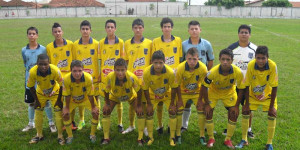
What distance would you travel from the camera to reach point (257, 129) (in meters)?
5.06

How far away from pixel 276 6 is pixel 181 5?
80.8 feet

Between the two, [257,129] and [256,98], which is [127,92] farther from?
[257,129]

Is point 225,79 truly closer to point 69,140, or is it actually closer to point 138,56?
point 138,56

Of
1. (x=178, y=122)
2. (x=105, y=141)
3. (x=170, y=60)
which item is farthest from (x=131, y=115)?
(x=170, y=60)

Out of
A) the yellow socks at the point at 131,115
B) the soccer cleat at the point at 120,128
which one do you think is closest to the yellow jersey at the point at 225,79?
the yellow socks at the point at 131,115

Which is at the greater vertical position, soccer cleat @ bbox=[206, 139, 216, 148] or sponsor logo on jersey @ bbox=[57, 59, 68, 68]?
sponsor logo on jersey @ bbox=[57, 59, 68, 68]

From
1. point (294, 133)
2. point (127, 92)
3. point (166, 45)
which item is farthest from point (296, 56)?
point (127, 92)

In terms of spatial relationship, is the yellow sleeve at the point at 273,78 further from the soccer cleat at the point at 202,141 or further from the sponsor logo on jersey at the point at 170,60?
the sponsor logo on jersey at the point at 170,60

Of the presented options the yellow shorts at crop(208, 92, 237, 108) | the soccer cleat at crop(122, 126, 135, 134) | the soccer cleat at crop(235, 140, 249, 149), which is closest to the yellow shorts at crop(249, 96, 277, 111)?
the yellow shorts at crop(208, 92, 237, 108)

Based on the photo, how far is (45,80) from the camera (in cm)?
452

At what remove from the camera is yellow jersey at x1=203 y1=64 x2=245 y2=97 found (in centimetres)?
425

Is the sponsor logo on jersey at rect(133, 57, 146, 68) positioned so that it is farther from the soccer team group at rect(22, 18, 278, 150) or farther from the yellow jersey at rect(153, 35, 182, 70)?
the yellow jersey at rect(153, 35, 182, 70)

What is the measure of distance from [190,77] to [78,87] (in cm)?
205

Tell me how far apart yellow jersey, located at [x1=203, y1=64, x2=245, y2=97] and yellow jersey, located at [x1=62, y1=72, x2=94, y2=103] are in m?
2.07
